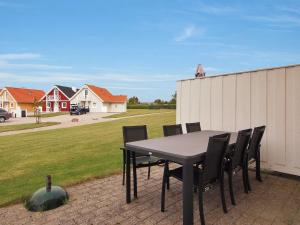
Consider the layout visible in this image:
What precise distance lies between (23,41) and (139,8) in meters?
17.3

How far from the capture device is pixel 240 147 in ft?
12.0

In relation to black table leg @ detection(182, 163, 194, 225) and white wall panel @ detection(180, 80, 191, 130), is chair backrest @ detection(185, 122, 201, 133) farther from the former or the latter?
black table leg @ detection(182, 163, 194, 225)

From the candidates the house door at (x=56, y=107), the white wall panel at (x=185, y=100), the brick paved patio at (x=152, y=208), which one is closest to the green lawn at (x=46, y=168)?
the brick paved patio at (x=152, y=208)

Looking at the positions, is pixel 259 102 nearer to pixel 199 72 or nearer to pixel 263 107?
pixel 263 107

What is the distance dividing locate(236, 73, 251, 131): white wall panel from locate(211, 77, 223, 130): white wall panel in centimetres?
43

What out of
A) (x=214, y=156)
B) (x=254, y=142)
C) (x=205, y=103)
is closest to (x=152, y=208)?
(x=214, y=156)

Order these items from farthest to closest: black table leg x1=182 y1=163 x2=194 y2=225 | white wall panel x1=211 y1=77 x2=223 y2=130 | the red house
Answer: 1. the red house
2. white wall panel x1=211 y1=77 x2=223 y2=130
3. black table leg x1=182 y1=163 x2=194 y2=225

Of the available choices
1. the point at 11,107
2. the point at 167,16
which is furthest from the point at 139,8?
the point at 11,107

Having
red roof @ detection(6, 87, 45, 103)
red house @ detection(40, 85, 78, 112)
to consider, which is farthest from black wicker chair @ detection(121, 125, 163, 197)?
red roof @ detection(6, 87, 45, 103)

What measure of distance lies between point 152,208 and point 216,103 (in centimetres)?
340

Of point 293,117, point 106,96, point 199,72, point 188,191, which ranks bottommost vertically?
point 188,191

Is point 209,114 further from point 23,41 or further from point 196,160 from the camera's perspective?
point 23,41

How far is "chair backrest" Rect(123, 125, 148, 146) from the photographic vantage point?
4472 mm

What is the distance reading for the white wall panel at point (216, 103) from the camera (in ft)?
19.2
